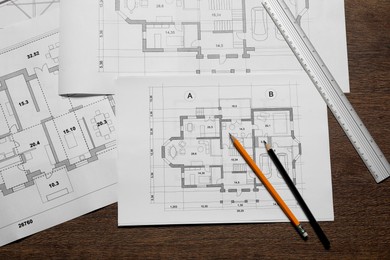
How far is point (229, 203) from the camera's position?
66cm

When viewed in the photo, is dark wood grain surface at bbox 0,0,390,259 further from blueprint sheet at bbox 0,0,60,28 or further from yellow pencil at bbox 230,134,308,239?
blueprint sheet at bbox 0,0,60,28

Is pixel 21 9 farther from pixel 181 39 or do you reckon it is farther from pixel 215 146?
pixel 215 146

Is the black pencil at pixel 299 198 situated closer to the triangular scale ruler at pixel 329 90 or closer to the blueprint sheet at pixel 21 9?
the triangular scale ruler at pixel 329 90

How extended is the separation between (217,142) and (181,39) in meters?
0.17

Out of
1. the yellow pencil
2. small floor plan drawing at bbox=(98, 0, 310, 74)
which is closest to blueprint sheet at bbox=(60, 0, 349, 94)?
small floor plan drawing at bbox=(98, 0, 310, 74)

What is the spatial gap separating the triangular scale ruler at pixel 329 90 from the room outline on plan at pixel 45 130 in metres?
0.29

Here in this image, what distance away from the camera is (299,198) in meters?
0.66

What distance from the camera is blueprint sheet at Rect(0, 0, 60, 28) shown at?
69 cm

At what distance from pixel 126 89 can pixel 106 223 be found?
0.20m

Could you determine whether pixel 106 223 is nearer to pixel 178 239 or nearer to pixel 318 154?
pixel 178 239

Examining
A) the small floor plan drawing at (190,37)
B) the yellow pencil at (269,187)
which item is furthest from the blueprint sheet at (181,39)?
the yellow pencil at (269,187)

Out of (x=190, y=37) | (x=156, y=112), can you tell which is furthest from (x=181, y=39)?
(x=156, y=112)

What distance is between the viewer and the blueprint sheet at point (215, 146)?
0.66 m

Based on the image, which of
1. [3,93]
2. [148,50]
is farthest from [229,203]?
[3,93]
